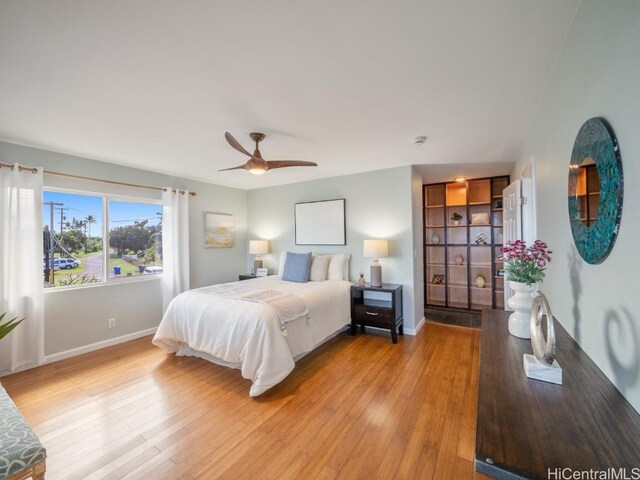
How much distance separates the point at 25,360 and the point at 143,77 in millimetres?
3241

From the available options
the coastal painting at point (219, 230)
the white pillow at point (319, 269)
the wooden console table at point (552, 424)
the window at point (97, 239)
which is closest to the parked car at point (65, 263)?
the window at point (97, 239)

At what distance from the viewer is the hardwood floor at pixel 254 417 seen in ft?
5.37

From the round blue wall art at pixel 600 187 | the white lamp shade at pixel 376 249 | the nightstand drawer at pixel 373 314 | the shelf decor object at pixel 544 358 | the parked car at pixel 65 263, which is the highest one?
the round blue wall art at pixel 600 187

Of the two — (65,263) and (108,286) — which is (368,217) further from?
(65,263)

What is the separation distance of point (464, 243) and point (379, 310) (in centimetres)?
250

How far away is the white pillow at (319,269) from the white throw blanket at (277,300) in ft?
3.41

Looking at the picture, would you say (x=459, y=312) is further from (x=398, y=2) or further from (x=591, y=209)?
(x=398, y=2)

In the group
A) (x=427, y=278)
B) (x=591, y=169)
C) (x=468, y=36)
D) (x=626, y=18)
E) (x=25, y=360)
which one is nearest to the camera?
(x=626, y=18)

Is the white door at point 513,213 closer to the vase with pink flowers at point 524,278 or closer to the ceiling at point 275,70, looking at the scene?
the ceiling at point 275,70

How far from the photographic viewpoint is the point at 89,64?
63.4 inches

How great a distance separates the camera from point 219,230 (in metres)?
4.93


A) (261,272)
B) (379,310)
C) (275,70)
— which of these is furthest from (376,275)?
(275,70)

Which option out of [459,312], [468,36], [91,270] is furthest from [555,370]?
[91,270]

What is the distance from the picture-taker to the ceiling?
1271 millimetres
